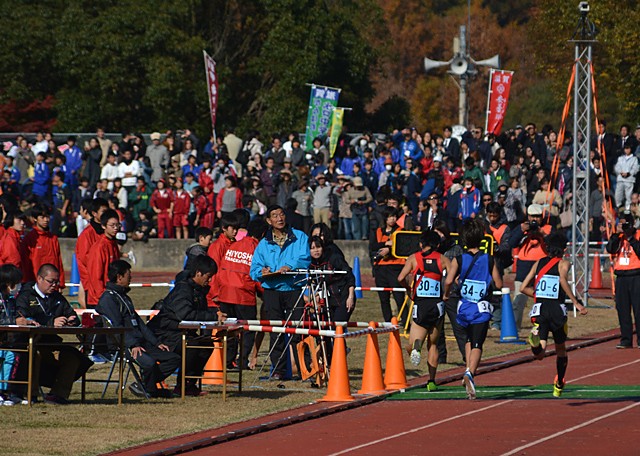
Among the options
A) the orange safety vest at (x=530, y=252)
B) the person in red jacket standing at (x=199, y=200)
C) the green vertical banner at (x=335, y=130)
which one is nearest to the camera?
the orange safety vest at (x=530, y=252)

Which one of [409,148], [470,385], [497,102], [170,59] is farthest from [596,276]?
[170,59]

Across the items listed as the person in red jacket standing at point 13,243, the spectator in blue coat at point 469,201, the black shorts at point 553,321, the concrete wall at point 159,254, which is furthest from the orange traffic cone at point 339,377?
the concrete wall at point 159,254

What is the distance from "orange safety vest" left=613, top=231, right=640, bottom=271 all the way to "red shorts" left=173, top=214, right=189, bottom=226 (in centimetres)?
1546

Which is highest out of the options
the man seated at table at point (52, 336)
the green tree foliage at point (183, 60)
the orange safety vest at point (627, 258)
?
the green tree foliage at point (183, 60)

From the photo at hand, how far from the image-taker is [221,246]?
17797mm

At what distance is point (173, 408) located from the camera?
14586 mm

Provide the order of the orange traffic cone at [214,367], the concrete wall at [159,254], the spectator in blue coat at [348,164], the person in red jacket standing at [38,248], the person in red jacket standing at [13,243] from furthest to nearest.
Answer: the concrete wall at [159,254] → the spectator in blue coat at [348,164] → the person in red jacket standing at [38,248] → the person in red jacket standing at [13,243] → the orange traffic cone at [214,367]

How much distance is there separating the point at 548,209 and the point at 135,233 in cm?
1072

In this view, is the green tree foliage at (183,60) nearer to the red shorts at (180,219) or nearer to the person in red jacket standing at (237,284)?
the red shorts at (180,219)

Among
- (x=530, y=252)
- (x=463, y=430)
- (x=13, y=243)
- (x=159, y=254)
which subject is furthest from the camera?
(x=159, y=254)

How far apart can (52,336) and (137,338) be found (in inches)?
34.5

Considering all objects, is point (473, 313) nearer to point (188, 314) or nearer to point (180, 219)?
point (188, 314)

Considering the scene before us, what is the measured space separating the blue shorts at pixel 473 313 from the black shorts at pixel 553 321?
2.16 ft

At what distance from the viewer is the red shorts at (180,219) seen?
34531 mm
